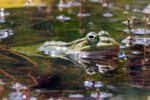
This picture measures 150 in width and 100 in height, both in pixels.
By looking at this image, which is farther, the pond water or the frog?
the frog

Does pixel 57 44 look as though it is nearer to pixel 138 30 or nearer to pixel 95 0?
pixel 138 30

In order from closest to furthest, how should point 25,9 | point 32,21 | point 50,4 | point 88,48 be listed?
point 88,48 → point 32,21 → point 25,9 → point 50,4

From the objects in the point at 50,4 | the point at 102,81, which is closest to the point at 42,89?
the point at 102,81

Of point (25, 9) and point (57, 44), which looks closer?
point (57, 44)

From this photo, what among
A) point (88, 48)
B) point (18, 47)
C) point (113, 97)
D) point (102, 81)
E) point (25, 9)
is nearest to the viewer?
point (113, 97)

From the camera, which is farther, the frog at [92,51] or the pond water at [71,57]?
the frog at [92,51]
